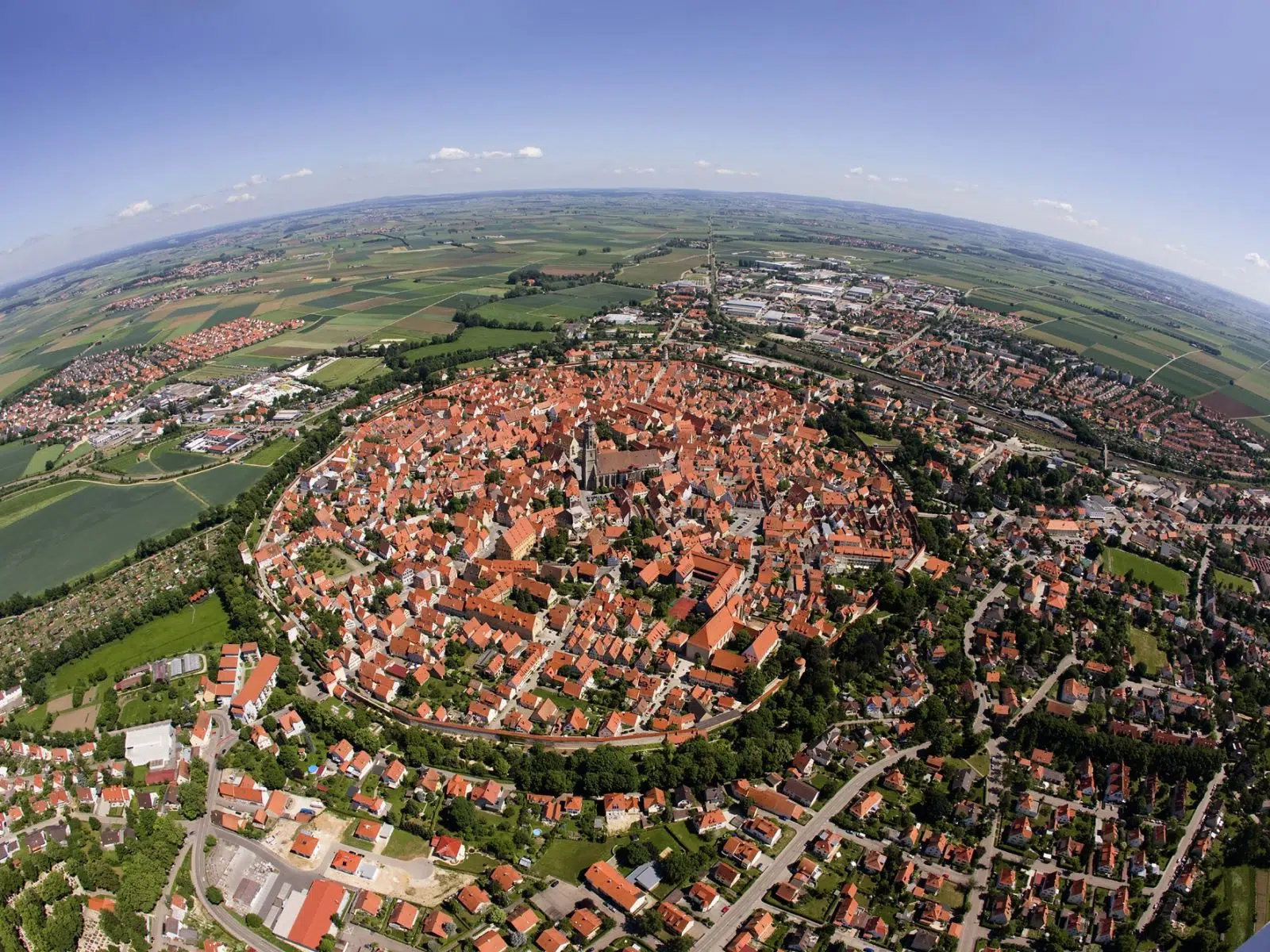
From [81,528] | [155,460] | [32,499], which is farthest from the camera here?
[155,460]

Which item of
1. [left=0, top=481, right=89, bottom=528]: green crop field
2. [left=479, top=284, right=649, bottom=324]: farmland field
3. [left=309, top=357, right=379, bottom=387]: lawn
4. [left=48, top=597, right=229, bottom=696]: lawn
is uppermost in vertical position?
[left=479, top=284, right=649, bottom=324]: farmland field

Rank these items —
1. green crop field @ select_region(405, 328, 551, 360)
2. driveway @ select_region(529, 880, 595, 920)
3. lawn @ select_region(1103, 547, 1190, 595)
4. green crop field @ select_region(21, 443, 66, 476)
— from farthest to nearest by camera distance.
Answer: green crop field @ select_region(405, 328, 551, 360) → green crop field @ select_region(21, 443, 66, 476) → lawn @ select_region(1103, 547, 1190, 595) → driveway @ select_region(529, 880, 595, 920)

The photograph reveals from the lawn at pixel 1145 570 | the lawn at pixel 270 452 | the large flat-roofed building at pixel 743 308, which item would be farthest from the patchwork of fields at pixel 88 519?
the large flat-roofed building at pixel 743 308

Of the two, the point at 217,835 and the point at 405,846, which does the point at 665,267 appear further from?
the point at 217,835

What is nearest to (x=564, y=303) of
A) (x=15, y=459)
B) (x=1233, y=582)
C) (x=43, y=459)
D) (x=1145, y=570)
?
(x=43, y=459)

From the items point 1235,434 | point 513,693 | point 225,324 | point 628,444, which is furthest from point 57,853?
point 225,324

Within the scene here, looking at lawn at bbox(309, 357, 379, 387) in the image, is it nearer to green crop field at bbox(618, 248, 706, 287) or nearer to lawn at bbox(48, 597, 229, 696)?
lawn at bbox(48, 597, 229, 696)

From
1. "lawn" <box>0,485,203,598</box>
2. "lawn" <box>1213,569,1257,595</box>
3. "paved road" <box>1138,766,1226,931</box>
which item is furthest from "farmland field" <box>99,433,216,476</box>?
"lawn" <box>1213,569,1257,595</box>

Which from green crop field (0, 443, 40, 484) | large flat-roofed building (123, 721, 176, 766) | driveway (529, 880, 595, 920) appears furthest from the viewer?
green crop field (0, 443, 40, 484)
